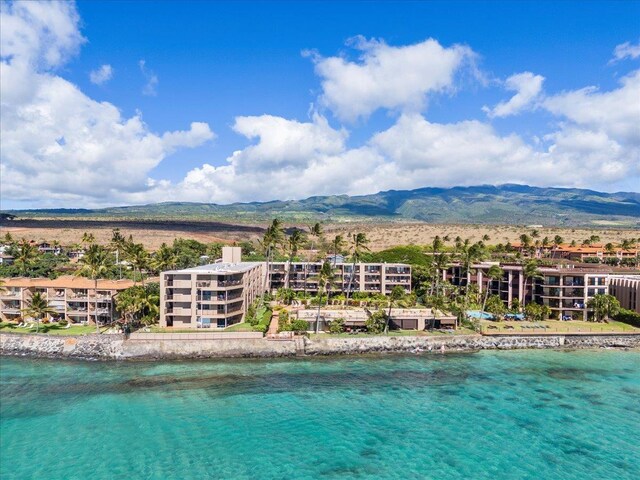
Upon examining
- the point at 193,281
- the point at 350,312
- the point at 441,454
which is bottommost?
the point at 441,454

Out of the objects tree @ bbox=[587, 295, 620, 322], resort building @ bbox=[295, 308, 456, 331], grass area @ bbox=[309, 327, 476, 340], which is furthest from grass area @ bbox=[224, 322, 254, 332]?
tree @ bbox=[587, 295, 620, 322]

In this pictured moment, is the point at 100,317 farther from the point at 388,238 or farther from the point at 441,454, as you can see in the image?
the point at 388,238

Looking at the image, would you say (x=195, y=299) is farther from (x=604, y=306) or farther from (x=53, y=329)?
(x=604, y=306)

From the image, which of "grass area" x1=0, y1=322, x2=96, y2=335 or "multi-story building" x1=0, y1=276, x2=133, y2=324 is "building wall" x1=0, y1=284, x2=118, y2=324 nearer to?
"multi-story building" x1=0, y1=276, x2=133, y2=324

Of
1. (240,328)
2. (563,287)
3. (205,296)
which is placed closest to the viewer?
(240,328)

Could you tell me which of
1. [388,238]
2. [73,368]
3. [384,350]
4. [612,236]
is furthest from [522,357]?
[612,236]

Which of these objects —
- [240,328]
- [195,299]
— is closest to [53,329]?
[195,299]
